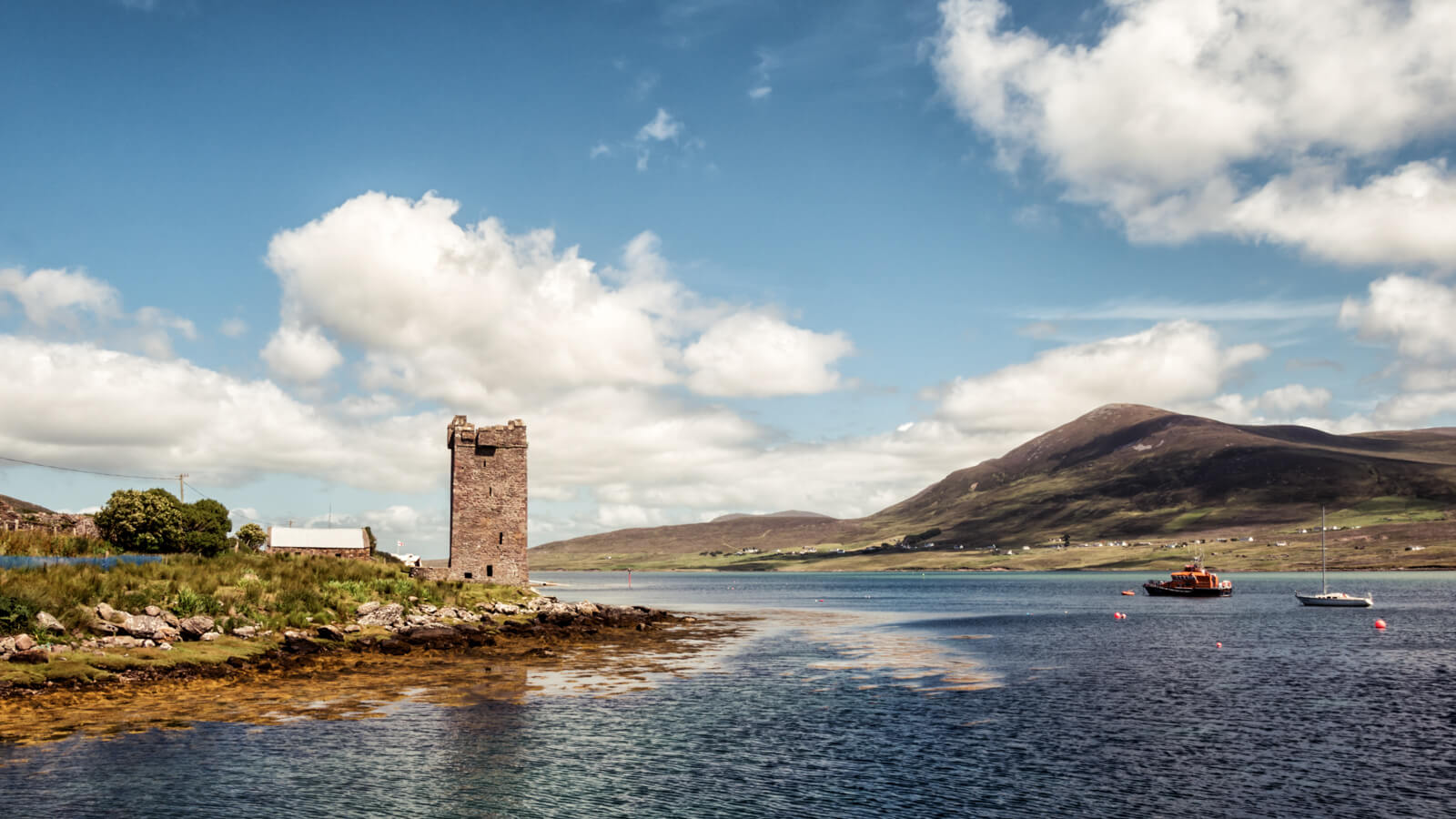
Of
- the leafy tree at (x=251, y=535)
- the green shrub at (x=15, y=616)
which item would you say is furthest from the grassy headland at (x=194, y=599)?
the leafy tree at (x=251, y=535)

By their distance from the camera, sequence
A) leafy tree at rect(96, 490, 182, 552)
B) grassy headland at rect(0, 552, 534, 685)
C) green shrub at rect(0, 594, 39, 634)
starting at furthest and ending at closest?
1. leafy tree at rect(96, 490, 182, 552)
2. grassy headland at rect(0, 552, 534, 685)
3. green shrub at rect(0, 594, 39, 634)

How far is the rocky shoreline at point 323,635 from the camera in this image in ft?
121

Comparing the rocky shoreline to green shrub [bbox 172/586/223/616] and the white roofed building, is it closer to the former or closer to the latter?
green shrub [bbox 172/586/223/616]

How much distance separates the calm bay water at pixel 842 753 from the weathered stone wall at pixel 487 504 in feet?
120

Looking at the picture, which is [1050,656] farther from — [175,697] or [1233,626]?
[175,697]

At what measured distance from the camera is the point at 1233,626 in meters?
83.6

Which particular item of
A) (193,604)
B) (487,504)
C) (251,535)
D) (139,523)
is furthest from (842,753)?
(251,535)

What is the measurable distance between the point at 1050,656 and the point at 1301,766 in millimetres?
31096

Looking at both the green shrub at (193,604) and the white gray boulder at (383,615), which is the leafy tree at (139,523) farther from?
the green shrub at (193,604)

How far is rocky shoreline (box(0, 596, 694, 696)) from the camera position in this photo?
121 ft

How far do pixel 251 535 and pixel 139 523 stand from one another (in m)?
49.1

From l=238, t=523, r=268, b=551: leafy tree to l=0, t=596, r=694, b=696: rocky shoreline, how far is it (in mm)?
63794

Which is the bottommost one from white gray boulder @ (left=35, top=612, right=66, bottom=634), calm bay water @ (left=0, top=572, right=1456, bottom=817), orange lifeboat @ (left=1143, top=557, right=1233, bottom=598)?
orange lifeboat @ (left=1143, top=557, right=1233, bottom=598)

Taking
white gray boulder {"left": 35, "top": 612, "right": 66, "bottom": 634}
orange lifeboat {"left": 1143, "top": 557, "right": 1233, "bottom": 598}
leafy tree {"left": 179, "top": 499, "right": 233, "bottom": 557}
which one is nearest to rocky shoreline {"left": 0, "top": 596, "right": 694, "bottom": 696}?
white gray boulder {"left": 35, "top": 612, "right": 66, "bottom": 634}
